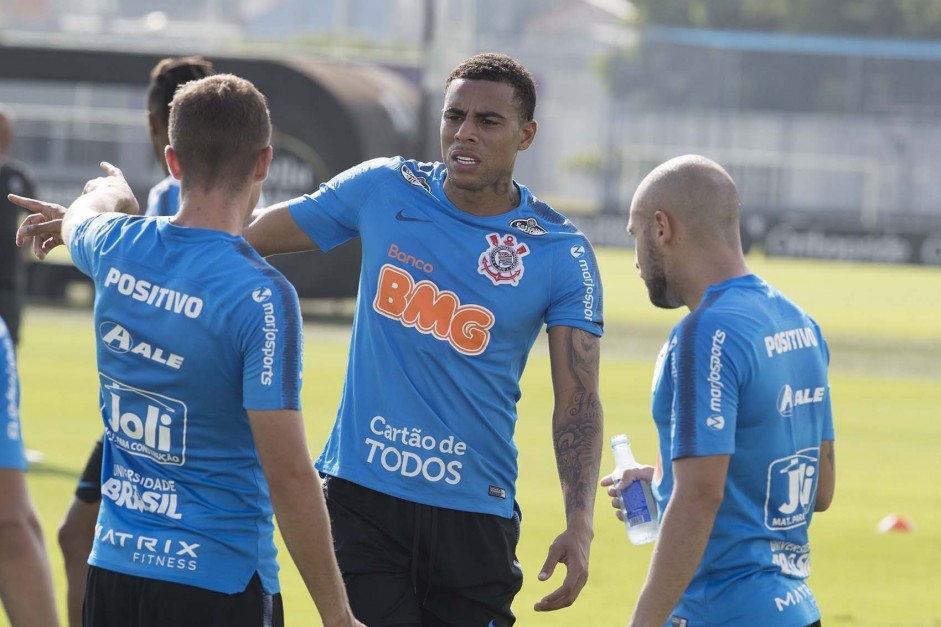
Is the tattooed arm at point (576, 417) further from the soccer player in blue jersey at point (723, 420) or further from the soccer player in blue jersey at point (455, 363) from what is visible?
the soccer player in blue jersey at point (723, 420)

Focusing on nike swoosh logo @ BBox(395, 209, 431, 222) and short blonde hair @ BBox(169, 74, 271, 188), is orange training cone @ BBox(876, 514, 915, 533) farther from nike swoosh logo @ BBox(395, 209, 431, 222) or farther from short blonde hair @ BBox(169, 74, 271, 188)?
short blonde hair @ BBox(169, 74, 271, 188)

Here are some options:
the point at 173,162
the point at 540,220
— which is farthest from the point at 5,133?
the point at 173,162

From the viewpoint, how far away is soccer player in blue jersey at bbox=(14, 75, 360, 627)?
141 inches

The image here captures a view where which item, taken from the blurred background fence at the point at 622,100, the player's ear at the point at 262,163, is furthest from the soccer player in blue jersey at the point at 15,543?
the blurred background fence at the point at 622,100

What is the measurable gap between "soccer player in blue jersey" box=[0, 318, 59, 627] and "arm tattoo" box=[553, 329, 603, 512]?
6.09ft

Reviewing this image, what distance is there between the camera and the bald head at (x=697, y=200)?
3.96 metres

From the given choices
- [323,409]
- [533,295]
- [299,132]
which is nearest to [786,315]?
[533,295]

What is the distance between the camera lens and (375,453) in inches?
187

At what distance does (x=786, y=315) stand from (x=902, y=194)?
40.9 m

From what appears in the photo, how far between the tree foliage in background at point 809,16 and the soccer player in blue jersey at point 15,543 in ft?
162

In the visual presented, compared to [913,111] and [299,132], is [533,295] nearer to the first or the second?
[299,132]

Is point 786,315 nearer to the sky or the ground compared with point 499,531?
nearer to the sky

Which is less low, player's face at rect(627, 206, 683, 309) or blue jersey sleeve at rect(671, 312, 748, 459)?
player's face at rect(627, 206, 683, 309)

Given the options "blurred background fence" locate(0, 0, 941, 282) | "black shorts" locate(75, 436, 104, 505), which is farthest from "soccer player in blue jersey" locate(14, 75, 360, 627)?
"blurred background fence" locate(0, 0, 941, 282)
